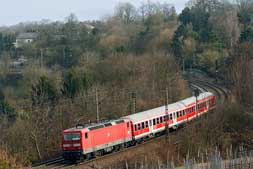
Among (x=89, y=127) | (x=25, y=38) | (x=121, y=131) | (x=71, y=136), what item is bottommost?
(x=121, y=131)

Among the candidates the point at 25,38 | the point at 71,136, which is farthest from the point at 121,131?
the point at 25,38

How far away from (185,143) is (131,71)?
24.5m

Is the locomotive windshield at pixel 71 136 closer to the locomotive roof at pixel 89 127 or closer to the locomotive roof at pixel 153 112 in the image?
the locomotive roof at pixel 89 127

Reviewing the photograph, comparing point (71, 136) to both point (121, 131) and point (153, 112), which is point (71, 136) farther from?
point (153, 112)

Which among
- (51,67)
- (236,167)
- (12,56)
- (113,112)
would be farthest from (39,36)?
(236,167)

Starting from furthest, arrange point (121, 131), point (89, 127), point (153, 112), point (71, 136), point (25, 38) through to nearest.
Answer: point (25, 38), point (153, 112), point (121, 131), point (89, 127), point (71, 136)

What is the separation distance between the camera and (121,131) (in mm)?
30234

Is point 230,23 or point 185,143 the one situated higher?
point 230,23

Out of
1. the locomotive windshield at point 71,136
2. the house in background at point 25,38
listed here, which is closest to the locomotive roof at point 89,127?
the locomotive windshield at point 71,136

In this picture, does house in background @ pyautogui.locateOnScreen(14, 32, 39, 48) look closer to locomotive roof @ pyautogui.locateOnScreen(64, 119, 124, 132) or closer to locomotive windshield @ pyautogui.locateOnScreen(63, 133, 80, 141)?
locomotive roof @ pyautogui.locateOnScreen(64, 119, 124, 132)

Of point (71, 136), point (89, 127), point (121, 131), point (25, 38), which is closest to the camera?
point (71, 136)

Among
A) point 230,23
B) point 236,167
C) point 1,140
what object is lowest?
point 1,140

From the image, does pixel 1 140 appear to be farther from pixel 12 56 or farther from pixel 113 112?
pixel 12 56

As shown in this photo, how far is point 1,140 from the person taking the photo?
33.2 metres
